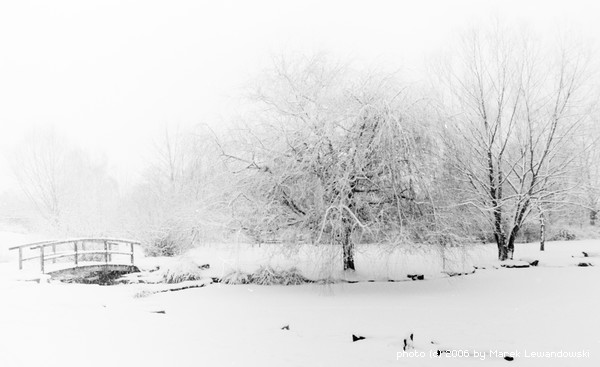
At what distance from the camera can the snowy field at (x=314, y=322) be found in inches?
231

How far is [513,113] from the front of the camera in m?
15.5

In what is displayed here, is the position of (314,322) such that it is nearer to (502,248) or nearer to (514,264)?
(514,264)

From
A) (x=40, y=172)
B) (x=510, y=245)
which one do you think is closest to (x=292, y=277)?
(x=510, y=245)

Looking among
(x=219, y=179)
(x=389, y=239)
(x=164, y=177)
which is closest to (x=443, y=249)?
(x=389, y=239)

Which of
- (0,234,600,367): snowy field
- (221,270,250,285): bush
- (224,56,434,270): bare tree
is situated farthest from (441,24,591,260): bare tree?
(221,270,250,285): bush

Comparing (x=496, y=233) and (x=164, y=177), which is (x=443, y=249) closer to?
(x=496, y=233)

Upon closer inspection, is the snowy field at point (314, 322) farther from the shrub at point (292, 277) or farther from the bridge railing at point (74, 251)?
the bridge railing at point (74, 251)

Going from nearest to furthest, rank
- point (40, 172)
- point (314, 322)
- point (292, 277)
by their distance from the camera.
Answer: point (314, 322)
point (292, 277)
point (40, 172)

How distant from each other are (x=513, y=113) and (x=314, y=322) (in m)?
11.5

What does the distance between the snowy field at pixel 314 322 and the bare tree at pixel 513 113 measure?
340cm

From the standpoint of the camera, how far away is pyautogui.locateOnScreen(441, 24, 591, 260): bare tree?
15.3m

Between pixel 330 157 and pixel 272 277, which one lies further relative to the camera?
pixel 272 277

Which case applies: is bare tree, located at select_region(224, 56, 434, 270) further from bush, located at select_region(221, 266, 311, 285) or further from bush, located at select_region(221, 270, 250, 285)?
bush, located at select_region(221, 270, 250, 285)

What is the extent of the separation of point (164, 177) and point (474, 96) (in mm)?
18692
